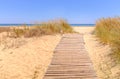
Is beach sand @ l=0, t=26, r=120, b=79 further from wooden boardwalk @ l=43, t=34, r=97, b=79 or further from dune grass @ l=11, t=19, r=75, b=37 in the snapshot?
dune grass @ l=11, t=19, r=75, b=37

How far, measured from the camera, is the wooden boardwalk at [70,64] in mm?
6453

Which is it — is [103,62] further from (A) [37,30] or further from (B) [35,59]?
(A) [37,30]

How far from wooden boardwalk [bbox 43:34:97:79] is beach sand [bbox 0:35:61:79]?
23 cm

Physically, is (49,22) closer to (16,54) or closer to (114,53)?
(16,54)

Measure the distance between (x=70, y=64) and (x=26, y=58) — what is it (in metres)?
1.49

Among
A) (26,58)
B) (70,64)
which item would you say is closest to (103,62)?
(70,64)

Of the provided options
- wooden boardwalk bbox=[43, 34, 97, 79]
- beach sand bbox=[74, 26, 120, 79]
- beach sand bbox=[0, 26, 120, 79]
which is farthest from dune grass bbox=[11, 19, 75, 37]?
beach sand bbox=[74, 26, 120, 79]

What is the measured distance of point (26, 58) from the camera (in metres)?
8.26

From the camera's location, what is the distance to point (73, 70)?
22.4ft

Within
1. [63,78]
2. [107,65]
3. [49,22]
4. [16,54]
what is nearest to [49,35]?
[49,22]

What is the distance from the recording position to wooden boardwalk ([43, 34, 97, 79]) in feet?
21.2

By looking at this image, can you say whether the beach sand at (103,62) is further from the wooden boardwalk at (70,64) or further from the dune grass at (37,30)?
the dune grass at (37,30)

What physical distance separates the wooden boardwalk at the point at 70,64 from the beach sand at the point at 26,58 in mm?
232

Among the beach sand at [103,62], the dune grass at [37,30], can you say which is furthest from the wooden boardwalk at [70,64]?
the dune grass at [37,30]
